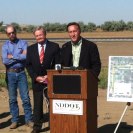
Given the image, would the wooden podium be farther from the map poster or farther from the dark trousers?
the dark trousers

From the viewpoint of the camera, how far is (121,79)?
29.1 ft

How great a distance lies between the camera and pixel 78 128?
8.09m

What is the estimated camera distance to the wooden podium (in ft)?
26.3

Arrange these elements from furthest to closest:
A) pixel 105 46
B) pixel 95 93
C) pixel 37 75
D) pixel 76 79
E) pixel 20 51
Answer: pixel 105 46 < pixel 20 51 < pixel 37 75 < pixel 95 93 < pixel 76 79

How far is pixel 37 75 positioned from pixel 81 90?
1650 mm

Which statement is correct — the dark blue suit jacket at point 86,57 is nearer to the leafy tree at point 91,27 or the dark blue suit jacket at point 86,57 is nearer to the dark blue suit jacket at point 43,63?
the dark blue suit jacket at point 43,63

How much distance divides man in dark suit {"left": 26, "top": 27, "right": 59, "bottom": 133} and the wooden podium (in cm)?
118

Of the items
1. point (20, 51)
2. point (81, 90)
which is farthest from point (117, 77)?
point (20, 51)

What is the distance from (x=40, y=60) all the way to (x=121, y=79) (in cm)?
161

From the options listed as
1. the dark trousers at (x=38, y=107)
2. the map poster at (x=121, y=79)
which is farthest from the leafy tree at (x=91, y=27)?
the map poster at (x=121, y=79)

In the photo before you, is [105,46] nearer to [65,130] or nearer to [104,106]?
[104,106]

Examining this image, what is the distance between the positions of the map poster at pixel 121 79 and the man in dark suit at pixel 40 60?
46.5 inches

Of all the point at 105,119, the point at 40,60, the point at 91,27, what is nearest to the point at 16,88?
the point at 40,60

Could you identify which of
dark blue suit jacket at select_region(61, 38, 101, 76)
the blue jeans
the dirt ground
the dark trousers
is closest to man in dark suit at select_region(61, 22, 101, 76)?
dark blue suit jacket at select_region(61, 38, 101, 76)
